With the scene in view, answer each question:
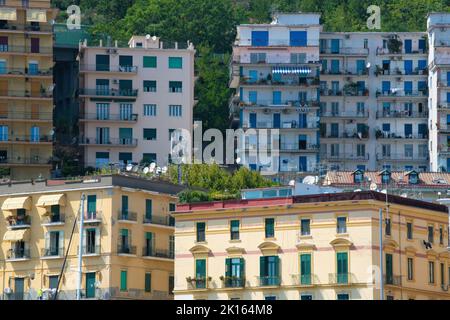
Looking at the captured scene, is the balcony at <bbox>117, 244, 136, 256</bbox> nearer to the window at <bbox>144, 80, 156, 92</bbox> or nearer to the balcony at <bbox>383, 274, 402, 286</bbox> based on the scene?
the balcony at <bbox>383, 274, 402, 286</bbox>

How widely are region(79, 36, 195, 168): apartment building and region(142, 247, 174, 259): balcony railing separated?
161 ft

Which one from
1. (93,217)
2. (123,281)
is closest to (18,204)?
(93,217)

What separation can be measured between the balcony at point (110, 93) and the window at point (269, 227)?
5861cm

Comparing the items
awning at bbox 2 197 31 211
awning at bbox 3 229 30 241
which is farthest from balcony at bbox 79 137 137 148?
awning at bbox 3 229 30 241

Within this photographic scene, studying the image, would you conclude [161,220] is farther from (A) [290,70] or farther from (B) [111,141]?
(A) [290,70]

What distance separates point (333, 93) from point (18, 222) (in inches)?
2522

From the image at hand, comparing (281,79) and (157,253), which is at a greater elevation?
(281,79)

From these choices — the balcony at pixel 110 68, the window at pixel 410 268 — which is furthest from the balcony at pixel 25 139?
the window at pixel 410 268

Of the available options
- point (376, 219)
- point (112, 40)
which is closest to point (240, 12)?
point (112, 40)

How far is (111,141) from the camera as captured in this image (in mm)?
121125

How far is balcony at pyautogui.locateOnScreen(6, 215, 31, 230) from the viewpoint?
240 feet

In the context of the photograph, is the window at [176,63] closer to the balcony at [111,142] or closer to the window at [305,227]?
the balcony at [111,142]
